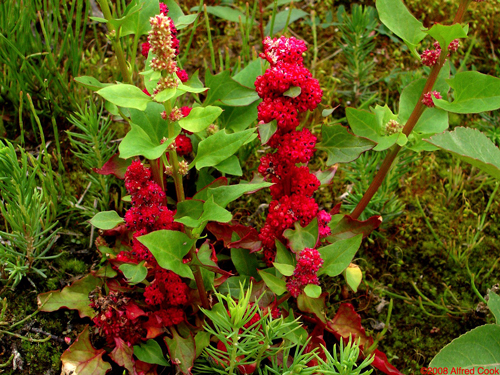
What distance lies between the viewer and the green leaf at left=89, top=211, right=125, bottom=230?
1.66 meters

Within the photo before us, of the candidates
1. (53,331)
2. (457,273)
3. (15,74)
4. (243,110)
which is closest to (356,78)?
(243,110)

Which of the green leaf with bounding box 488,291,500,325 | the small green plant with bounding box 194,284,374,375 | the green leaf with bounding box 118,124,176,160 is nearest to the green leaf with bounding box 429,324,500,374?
the green leaf with bounding box 488,291,500,325

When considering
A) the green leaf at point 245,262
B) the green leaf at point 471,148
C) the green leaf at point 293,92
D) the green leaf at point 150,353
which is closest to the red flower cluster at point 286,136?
the green leaf at point 293,92

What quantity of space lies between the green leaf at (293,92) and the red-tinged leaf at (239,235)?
0.55m

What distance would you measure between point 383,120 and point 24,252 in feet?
5.19

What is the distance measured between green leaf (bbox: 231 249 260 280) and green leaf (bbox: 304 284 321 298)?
16.0 inches

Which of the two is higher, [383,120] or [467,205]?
Answer: [383,120]

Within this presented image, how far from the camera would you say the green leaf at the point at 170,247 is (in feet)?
4.69

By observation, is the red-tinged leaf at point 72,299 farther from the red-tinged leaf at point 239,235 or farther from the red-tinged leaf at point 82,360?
the red-tinged leaf at point 239,235

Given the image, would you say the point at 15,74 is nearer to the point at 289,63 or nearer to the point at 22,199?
the point at 22,199

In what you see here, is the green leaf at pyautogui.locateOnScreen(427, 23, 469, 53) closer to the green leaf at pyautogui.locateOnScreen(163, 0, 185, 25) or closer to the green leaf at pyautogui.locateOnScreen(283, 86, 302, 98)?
the green leaf at pyautogui.locateOnScreen(283, 86, 302, 98)

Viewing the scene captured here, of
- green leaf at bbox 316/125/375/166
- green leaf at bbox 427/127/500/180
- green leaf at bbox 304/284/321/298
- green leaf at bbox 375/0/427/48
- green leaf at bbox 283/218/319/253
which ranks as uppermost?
green leaf at bbox 375/0/427/48

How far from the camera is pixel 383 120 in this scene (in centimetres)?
184

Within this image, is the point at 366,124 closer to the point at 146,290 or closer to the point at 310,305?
the point at 310,305
